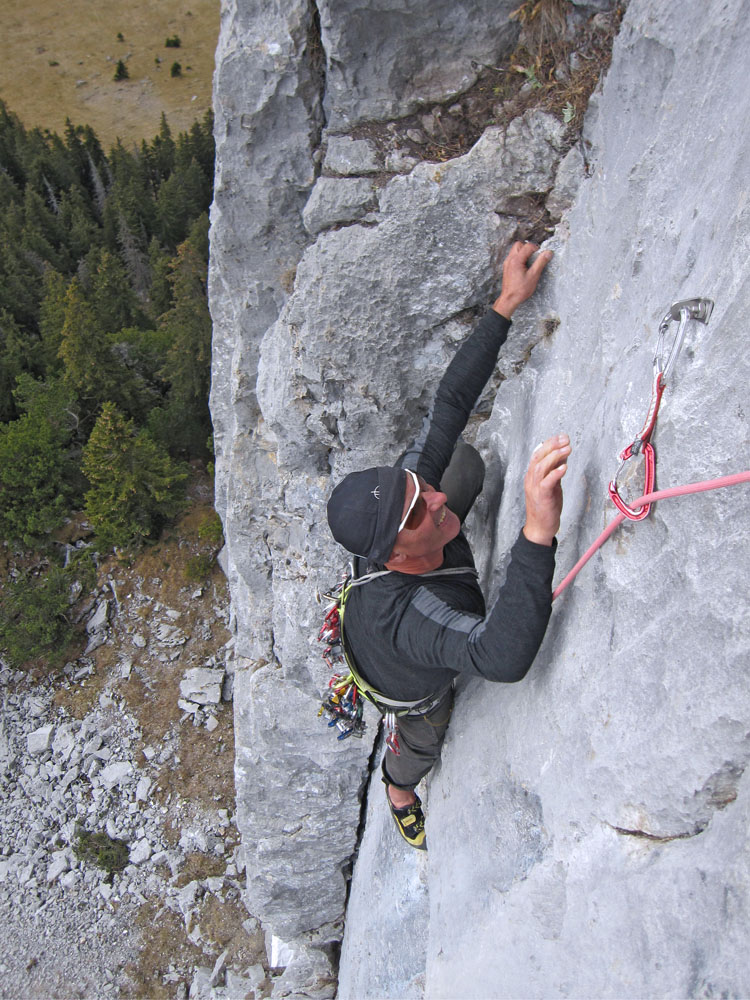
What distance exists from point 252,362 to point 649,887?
504cm

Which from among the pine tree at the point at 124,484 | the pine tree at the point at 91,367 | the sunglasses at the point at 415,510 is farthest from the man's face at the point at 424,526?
the pine tree at the point at 91,367

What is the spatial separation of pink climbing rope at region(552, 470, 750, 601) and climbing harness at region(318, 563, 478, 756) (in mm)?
769

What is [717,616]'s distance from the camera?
2.13 m

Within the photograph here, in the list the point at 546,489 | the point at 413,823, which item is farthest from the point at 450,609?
the point at 413,823

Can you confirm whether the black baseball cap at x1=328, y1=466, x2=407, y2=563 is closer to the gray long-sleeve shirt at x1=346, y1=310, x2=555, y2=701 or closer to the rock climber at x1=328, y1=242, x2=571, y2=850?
the rock climber at x1=328, y1=242, x2=571, y2=850

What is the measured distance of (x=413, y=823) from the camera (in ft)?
17.7

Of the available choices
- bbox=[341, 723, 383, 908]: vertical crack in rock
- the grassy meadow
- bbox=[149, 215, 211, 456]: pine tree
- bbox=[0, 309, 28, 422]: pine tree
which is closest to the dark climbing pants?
bbox=[341, 723, 383, 908]: vertical crack in rock

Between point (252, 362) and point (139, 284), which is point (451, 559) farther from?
point (139, 284)

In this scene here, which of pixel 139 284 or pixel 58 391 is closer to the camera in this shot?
pixel 58 391

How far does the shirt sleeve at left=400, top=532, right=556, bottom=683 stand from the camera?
2.65 meters

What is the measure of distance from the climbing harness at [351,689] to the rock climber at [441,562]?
0.02m

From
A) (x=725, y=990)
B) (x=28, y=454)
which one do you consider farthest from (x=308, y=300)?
(x=28, y=454)

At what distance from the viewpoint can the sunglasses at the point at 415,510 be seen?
3.08 metres

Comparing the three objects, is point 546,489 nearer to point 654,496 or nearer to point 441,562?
point 654,496
